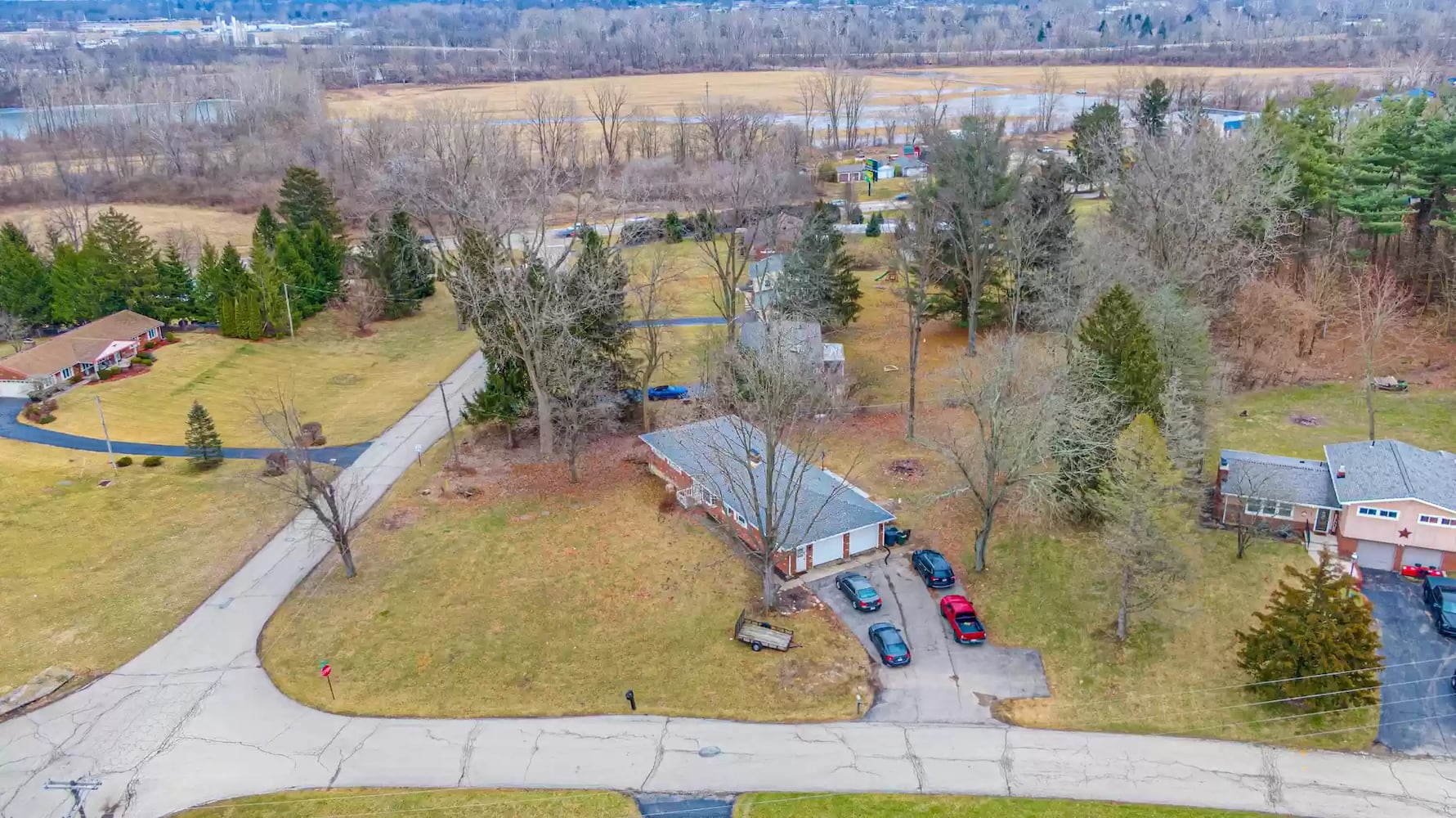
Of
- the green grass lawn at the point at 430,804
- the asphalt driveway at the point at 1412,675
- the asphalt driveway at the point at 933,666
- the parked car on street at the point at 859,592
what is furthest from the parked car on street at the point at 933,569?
the green grass lawn at the point at 430,804

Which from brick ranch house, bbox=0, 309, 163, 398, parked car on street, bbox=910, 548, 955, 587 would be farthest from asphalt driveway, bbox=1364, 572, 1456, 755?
brick ranch house, bbox=0, 309, 163, 398

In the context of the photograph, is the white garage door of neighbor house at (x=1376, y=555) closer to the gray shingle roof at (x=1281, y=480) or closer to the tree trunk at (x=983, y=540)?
the gray shingle roof at (x=1281, y=480)

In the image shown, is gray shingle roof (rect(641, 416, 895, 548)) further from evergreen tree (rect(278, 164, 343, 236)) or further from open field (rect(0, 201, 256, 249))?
open field (rect(0, 201, 256, 249))

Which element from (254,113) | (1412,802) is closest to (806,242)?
(1412,802)

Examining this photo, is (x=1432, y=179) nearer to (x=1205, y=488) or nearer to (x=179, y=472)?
(x=1205, y=488)

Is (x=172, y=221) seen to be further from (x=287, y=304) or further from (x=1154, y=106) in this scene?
(x=1154, y=106)

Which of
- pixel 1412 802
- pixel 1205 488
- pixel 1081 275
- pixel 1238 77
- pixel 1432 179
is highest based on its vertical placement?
pixel 1238 77

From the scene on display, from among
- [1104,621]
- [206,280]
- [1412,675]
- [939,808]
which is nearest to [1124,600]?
[1104,621]

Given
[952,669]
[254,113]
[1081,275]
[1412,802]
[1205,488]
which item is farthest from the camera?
[254,113]
